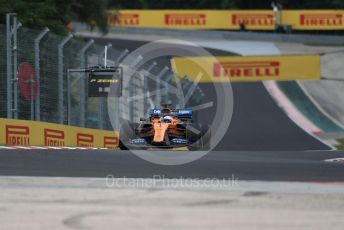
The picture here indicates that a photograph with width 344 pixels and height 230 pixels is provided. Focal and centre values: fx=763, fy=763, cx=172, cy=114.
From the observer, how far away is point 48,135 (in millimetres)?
16172

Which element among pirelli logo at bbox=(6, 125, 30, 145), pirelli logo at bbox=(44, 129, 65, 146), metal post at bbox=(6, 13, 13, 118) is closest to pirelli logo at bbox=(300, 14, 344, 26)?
pirelli logo at bbox=(44, 129, 65, 146)

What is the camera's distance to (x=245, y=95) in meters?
35.9

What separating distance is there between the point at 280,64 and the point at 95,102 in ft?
64.4

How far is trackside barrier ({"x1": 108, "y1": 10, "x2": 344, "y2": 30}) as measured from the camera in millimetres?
55219

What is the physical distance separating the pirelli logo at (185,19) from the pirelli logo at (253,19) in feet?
7.74

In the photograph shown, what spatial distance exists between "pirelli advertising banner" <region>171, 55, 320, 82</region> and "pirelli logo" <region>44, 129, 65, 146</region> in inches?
798

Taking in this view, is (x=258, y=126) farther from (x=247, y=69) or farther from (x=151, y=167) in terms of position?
(x=151, y=167)

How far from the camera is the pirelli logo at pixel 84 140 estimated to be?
1762cm

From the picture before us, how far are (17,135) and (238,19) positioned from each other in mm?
42268

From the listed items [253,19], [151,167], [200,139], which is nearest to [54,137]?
[200,139]

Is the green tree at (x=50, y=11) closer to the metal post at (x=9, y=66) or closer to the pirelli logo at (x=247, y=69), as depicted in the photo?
the metal post at (x=9, y=66)

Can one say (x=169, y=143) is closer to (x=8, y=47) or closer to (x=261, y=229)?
(x=8, y=47)

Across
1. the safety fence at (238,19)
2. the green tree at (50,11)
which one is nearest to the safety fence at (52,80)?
the green tree at (50,11)

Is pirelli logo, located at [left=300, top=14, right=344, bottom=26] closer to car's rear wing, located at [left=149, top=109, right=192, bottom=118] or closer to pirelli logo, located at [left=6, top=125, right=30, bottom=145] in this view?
car's rear wing, located at [left=149, top=109, right=192, bottom=118]
